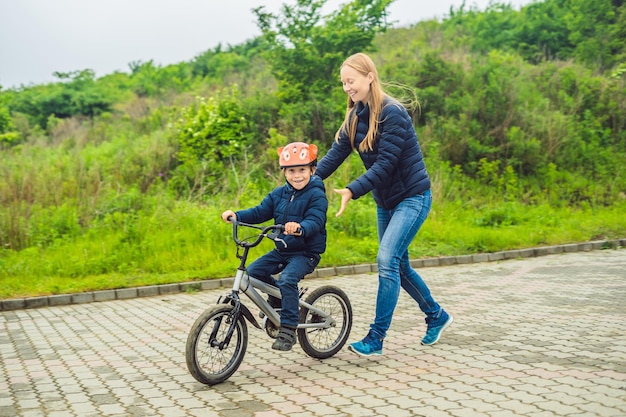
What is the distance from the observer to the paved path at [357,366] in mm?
4820

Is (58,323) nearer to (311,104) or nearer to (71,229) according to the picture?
(71,229)

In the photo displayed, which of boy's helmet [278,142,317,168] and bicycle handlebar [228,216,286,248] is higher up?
boy's helmet [278,142,317,168]

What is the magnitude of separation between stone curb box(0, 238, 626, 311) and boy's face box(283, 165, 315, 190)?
214 inches

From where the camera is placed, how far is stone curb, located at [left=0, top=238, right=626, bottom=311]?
9.91m

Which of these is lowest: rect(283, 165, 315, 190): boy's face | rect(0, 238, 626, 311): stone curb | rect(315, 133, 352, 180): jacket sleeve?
rect(0, 238, 626, 311): stone curb

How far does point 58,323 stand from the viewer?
8.57 meters

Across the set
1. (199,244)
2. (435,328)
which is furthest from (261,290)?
(199,244)

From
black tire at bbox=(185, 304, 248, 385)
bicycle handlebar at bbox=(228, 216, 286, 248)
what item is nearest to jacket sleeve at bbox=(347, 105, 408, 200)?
bicycle handlebar at bbox=(228, 216, 286, 248)

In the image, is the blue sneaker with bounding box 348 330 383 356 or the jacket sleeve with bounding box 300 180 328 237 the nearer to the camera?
the jacket sleeve with bounding box 300 180 328 237

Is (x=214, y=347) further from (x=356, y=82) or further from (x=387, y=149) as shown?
(x=356, y=82)

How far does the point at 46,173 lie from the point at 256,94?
7.64 metres

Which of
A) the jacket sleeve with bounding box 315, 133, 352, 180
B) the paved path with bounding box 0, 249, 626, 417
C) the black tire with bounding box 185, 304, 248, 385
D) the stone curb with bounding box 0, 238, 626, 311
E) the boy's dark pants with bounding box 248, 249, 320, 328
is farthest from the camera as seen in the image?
the stone curb with bounding box 0, 238, 626, 311

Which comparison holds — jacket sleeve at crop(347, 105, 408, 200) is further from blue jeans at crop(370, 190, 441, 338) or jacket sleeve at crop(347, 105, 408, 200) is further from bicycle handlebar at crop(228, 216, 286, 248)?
bicycle handlebar at crop(228, 216, 286, 248)

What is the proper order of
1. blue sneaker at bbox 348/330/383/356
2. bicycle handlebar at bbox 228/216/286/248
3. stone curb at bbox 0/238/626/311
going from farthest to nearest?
1. stone curb at bbox 0/238/626/311
2. blue sneaker at bbox 348/330/383/356
3. bicycle handlebar at bbox 228/216/286/248
